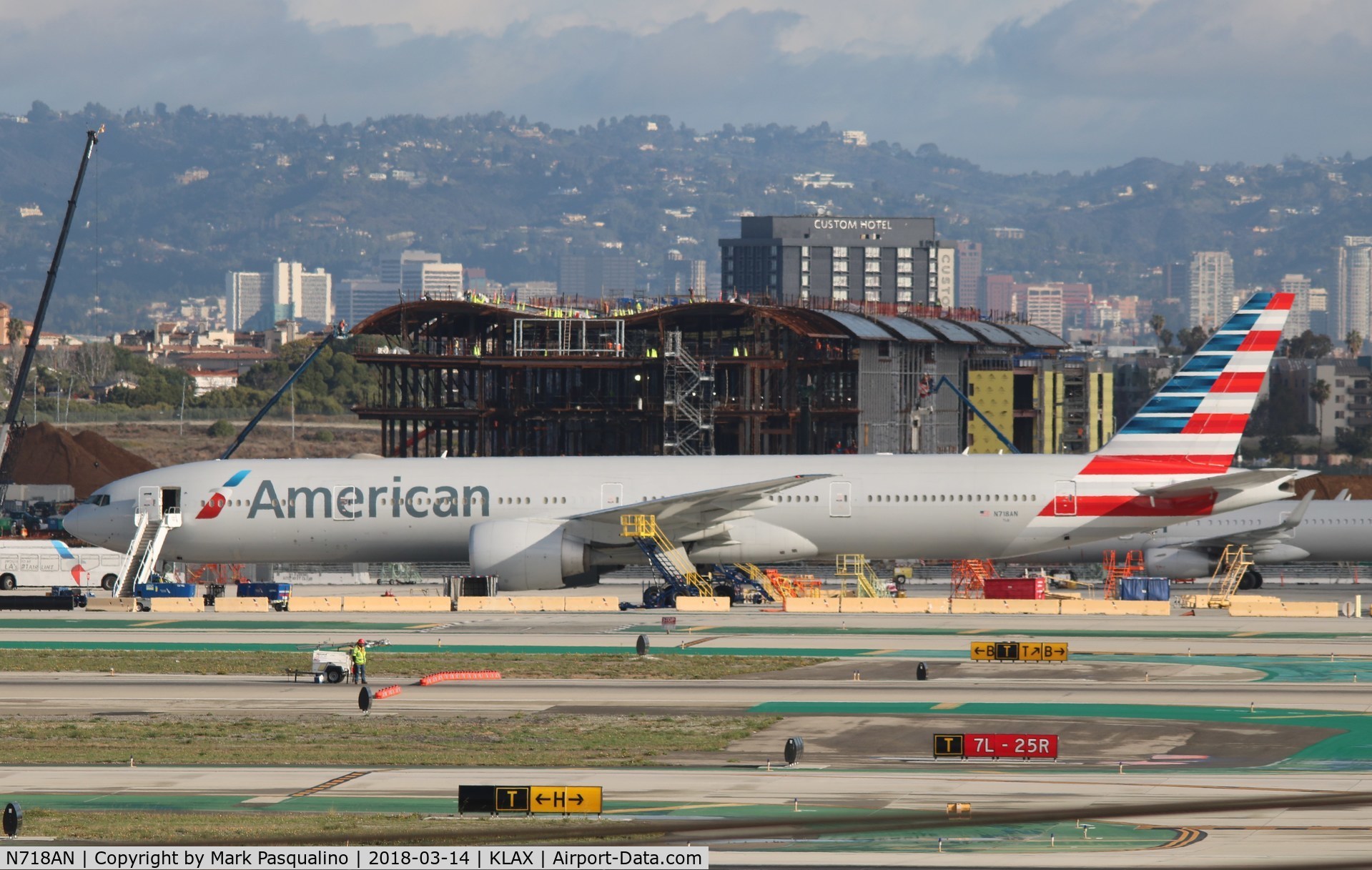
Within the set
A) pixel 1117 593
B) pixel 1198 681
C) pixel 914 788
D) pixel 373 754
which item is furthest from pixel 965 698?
pixel 1117 593

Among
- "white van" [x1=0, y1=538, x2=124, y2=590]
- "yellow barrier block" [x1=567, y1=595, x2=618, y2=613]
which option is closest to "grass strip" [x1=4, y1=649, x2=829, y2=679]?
"yellow barrier block" [x1=567, y1=595, x2=618, y2=613]

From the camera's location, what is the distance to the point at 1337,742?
24688mm

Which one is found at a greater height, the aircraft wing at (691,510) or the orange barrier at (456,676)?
the aircraft wing at (691,510)

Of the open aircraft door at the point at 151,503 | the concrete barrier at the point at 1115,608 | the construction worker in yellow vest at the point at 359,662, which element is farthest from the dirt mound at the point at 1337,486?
the construction worker in yellow vest at the point at 359,662

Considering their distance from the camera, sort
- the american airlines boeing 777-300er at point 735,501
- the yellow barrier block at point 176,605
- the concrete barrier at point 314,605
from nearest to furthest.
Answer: the yellow barrier block at point 176,605, the american airlines boeing 777-300er at point 735,501, the concrete barrier at point 314,605

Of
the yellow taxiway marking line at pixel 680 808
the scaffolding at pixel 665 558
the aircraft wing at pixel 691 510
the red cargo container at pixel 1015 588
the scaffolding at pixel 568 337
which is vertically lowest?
the yellow taxiway marking line at pixel 680 808

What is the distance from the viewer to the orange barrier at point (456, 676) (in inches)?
1267

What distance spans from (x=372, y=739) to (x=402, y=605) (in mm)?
23338

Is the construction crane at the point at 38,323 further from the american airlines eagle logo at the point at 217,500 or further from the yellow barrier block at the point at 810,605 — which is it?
the yellow barrier block at the point at 810,605

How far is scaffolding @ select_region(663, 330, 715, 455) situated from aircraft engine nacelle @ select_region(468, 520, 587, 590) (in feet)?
117

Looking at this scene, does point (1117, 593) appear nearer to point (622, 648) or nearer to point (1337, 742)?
point (622, 648)

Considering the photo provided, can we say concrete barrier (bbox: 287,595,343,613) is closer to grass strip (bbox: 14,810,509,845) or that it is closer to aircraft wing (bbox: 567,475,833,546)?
aircraft wing (bbox: 567,475,833,546)

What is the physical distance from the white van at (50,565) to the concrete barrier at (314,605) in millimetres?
13169

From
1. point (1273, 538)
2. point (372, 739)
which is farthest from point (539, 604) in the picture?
point (1273, 538)
